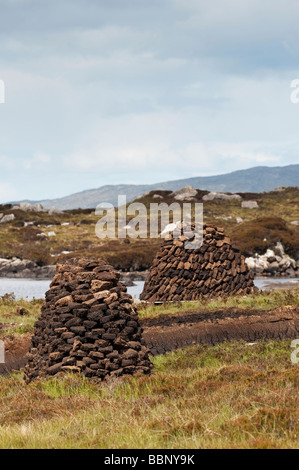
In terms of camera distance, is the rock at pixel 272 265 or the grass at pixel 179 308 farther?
the rock at pixel 272 265

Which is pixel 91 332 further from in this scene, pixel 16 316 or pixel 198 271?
pixel 198 271

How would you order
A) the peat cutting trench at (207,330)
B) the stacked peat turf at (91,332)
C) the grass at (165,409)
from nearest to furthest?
the grass at (165,409)
the stacked peat turf at (91,332)
the peat cutting trench at (207,330)

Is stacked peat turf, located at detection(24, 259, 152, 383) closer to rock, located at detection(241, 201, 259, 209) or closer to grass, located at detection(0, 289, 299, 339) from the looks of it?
grass, located at detection(0, 289, 299, 339)

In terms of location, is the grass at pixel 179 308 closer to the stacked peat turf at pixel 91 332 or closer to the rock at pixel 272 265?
the stacked peat turf at pixel 91 332

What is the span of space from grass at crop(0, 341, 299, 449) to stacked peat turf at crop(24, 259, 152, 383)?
0.67m

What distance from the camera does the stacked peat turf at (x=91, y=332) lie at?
40.4 ft

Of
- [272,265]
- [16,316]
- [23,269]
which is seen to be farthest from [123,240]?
[16,316]

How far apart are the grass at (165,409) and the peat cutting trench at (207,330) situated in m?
3.47

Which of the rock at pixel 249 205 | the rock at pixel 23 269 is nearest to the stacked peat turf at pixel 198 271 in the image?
the rock at pixel 23 269

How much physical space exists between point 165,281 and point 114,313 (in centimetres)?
1446

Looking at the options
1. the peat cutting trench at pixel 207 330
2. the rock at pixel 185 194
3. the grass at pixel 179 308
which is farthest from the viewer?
the rock at pixel 185 194

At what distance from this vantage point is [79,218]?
9144 cm
